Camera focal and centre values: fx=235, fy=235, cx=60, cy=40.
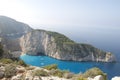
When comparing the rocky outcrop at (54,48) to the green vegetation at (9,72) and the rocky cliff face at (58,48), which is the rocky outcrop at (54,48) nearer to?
the rocky cliff face at (58,48)

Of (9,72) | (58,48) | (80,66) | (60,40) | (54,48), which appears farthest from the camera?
(60,40)

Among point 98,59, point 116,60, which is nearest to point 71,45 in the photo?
point 98,59

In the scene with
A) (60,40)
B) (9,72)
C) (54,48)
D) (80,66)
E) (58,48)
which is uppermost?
(9,72)

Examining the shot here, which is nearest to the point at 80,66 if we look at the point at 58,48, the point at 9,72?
the point at 58,48

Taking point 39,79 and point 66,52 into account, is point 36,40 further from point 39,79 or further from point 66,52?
point 39,79

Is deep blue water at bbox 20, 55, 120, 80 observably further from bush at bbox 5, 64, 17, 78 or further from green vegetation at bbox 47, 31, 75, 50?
bush at bbox 5, 64, 17, 78

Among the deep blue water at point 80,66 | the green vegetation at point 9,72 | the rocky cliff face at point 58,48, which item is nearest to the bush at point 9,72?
the green vegetation at point 9,72

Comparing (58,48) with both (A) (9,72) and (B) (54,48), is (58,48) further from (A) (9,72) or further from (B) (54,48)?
(A) (9,72)

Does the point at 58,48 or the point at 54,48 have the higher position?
the point at 58,48
